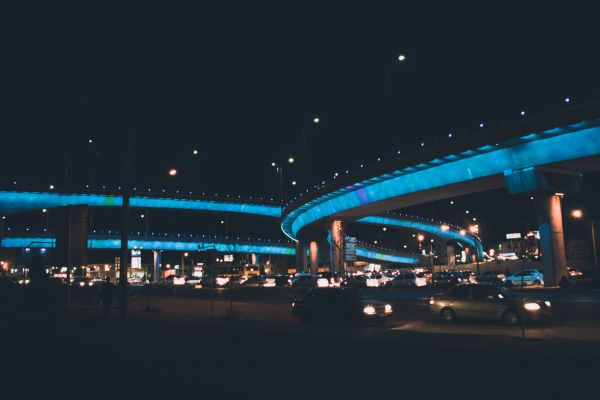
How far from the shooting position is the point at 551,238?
143 ft

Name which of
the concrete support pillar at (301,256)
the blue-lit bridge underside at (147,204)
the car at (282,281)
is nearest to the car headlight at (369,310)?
the car at (282,281)

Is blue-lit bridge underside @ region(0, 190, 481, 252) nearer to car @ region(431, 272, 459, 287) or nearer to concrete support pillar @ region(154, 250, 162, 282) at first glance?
car @ region(431, 272, 459, 287)

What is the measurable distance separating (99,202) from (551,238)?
72.2 metres

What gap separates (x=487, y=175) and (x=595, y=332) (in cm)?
2665

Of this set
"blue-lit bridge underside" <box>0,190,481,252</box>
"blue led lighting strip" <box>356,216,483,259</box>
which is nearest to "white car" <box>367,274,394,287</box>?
"blue-lit bridge underside" <box>0,190,481,252</box>

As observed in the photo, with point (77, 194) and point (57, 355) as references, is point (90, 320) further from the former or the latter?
point (77, 194)

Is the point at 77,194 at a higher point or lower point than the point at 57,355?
higher

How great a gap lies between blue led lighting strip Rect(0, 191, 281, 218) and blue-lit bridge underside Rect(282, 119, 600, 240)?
34871 mm

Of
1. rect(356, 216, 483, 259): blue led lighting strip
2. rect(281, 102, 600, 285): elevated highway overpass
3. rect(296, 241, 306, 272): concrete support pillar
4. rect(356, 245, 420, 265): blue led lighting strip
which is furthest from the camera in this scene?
rect(356, 245, 420, 265): blue led lighting strip

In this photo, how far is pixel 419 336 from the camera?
55.6 ft

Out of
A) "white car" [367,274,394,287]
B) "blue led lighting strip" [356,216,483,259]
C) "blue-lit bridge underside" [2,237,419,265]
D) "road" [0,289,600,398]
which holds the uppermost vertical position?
"blue led lighting strip" [356,216,483,259]

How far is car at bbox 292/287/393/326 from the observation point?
20859mm

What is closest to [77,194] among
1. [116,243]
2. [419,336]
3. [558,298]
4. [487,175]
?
[116,243]

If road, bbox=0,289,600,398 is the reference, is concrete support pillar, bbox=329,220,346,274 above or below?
above
